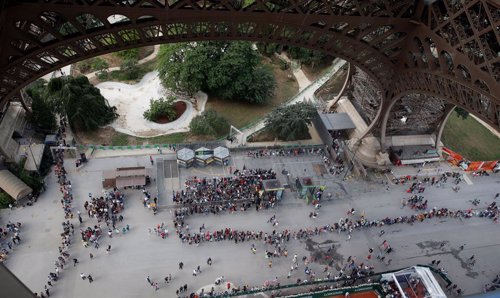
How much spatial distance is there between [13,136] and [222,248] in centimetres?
2525

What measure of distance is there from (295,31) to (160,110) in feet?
76.8

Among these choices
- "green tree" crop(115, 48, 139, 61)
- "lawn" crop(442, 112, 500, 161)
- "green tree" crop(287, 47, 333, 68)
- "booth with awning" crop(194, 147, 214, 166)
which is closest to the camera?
"booth with awning" crop(194, 147, 214, 166)

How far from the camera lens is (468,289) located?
1487 inches

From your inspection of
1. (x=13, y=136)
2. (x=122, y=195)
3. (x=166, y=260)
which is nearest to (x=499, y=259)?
(x=166, y=260)

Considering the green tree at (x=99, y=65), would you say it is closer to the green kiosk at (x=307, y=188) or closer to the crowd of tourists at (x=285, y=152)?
the crowd of tourists at (x=285, y=152)

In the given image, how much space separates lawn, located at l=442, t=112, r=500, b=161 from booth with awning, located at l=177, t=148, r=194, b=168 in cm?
3296

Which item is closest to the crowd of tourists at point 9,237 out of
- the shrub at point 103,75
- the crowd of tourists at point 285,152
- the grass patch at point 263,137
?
the crowd of tourists at point 285,152

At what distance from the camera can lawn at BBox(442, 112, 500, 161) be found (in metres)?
53.6

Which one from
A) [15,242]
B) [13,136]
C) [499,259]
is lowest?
[499,259]

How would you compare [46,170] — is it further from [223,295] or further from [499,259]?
[499,259]

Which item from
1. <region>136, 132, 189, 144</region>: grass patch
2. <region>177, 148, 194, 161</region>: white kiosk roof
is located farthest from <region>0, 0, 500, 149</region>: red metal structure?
<region>136, 132, 189, 144</region>: grass patch

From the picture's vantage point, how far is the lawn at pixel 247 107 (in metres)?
54.1

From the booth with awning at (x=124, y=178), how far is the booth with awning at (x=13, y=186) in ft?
23.0

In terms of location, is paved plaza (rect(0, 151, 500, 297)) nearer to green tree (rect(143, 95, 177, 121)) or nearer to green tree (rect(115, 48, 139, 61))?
green tree (rect(143, 95, 177, 121))
